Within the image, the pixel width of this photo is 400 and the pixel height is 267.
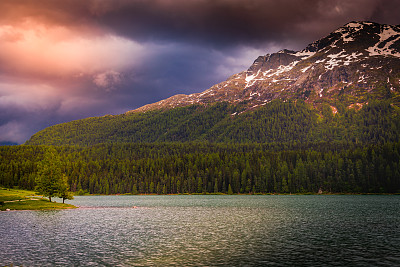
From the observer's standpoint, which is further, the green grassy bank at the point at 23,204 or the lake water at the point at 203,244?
the green grassy bank at the point at 23,204

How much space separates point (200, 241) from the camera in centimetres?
4894

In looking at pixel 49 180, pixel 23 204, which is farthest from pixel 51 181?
pixel 23 204

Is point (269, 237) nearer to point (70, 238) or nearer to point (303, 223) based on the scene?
point (303, 223)

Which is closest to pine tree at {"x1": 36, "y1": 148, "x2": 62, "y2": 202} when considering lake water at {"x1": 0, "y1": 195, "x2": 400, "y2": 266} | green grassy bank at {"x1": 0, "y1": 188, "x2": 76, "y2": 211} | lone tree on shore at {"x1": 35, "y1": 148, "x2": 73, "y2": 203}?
lone tree on shore at {"x1": 35, "y1": 148, "x2": 73, "y2": 203}

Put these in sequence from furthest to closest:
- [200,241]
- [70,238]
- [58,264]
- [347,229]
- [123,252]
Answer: [347,229]
[70,238]
[200,241]
[123,252]
[58,264]

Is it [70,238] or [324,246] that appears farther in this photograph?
[70,238]

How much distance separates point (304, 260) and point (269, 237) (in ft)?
51.8

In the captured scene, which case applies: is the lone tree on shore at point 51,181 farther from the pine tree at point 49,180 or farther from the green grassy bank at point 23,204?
the green grassy bank at point 23,204

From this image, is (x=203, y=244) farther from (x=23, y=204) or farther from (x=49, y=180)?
(x=49, y=180)

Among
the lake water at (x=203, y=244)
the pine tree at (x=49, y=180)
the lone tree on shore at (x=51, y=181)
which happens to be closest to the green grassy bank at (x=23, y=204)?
the pine tree at (x=49, y=180)

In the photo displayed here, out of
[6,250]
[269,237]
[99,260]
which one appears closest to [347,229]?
[269,237]

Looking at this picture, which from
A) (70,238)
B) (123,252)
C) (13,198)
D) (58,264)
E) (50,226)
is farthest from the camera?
(13,198)

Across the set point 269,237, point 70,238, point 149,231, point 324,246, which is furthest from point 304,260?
point 70,238

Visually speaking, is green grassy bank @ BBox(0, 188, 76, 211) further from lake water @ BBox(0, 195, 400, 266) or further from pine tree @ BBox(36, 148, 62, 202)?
lake water @ BBox(0, 195, 400, 266)
